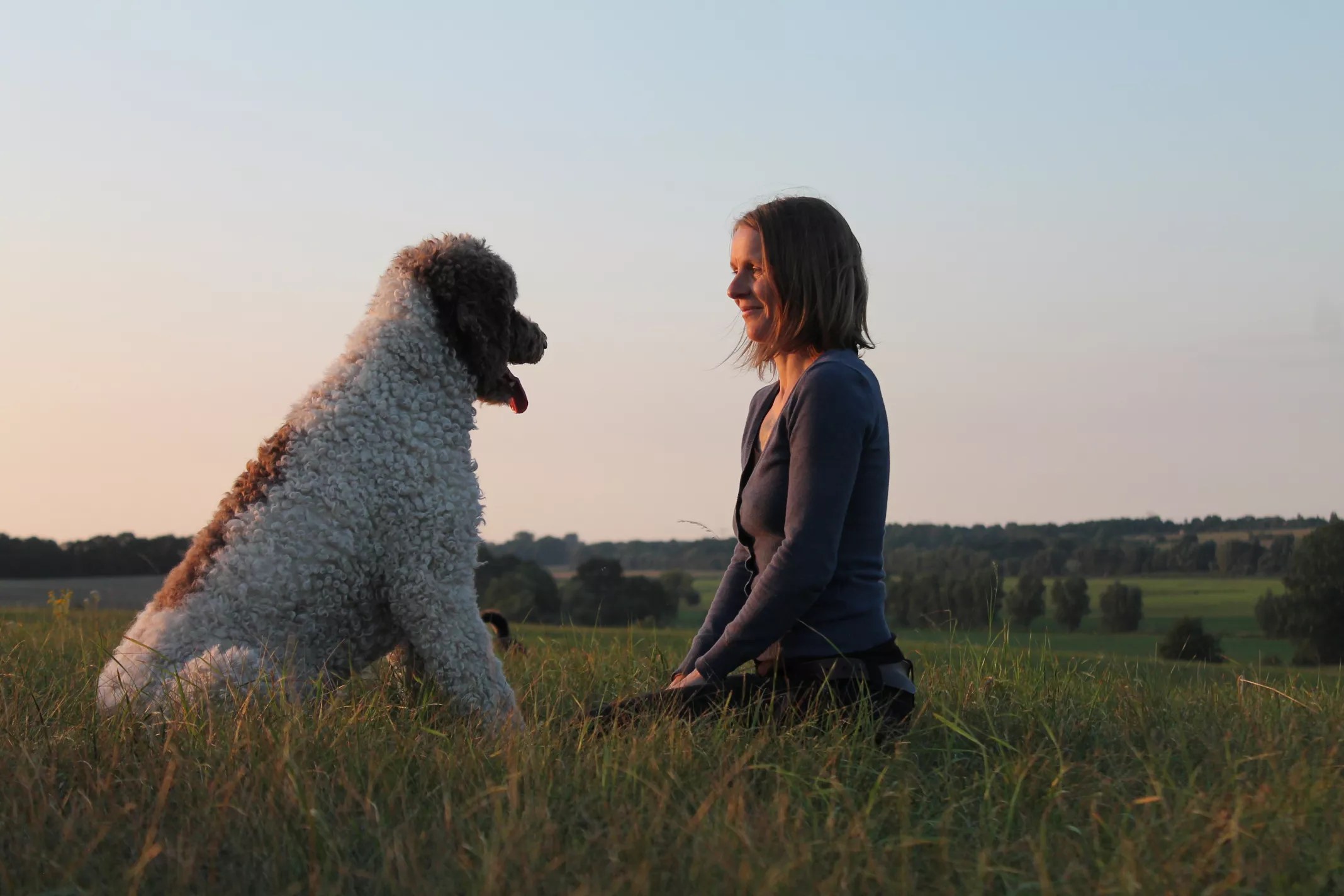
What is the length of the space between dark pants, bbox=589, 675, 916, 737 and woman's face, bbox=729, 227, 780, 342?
1366 mm

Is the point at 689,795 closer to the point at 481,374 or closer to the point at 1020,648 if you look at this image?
the point at 481,374

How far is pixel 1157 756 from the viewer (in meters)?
3.49

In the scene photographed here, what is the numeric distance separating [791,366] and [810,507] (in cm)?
78

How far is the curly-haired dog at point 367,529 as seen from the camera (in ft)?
12.7

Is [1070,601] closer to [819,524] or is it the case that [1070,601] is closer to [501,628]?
[501,628]

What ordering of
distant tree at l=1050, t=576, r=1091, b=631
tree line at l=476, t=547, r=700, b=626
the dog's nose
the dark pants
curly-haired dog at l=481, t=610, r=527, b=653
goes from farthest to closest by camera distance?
distant tree at l=1050, t=576, r=1091, b=631, tree line at l=476, t=547, r=700, b=626, curly-haired dog at l=481, t=610, r=527, b=653, the dog's nose, the dark pants

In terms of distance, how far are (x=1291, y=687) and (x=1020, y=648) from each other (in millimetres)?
1228

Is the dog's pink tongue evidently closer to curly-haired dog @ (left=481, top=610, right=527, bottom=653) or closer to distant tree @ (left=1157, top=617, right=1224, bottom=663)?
curly-haired dog @ (left=481, top=610, right=527, bottom=653)

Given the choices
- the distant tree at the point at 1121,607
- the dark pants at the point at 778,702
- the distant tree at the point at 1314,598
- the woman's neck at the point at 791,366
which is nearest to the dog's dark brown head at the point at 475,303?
the woman's neck at the point at 791,366

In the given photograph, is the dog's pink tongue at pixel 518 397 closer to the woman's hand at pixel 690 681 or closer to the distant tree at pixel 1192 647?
the woman's hand at pixel 690 681

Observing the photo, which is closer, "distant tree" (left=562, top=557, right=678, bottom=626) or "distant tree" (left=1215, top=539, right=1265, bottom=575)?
"distant tree" (left=562, top=557, right=678, bottom=626)

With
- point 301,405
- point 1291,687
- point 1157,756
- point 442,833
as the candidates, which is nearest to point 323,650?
point 301,405

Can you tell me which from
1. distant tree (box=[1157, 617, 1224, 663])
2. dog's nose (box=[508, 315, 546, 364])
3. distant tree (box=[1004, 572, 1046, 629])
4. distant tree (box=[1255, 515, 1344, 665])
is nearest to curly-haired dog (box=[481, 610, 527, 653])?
dog's nose (box=[508, 315, 546, 364])

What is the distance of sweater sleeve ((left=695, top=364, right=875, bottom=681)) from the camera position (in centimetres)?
359
